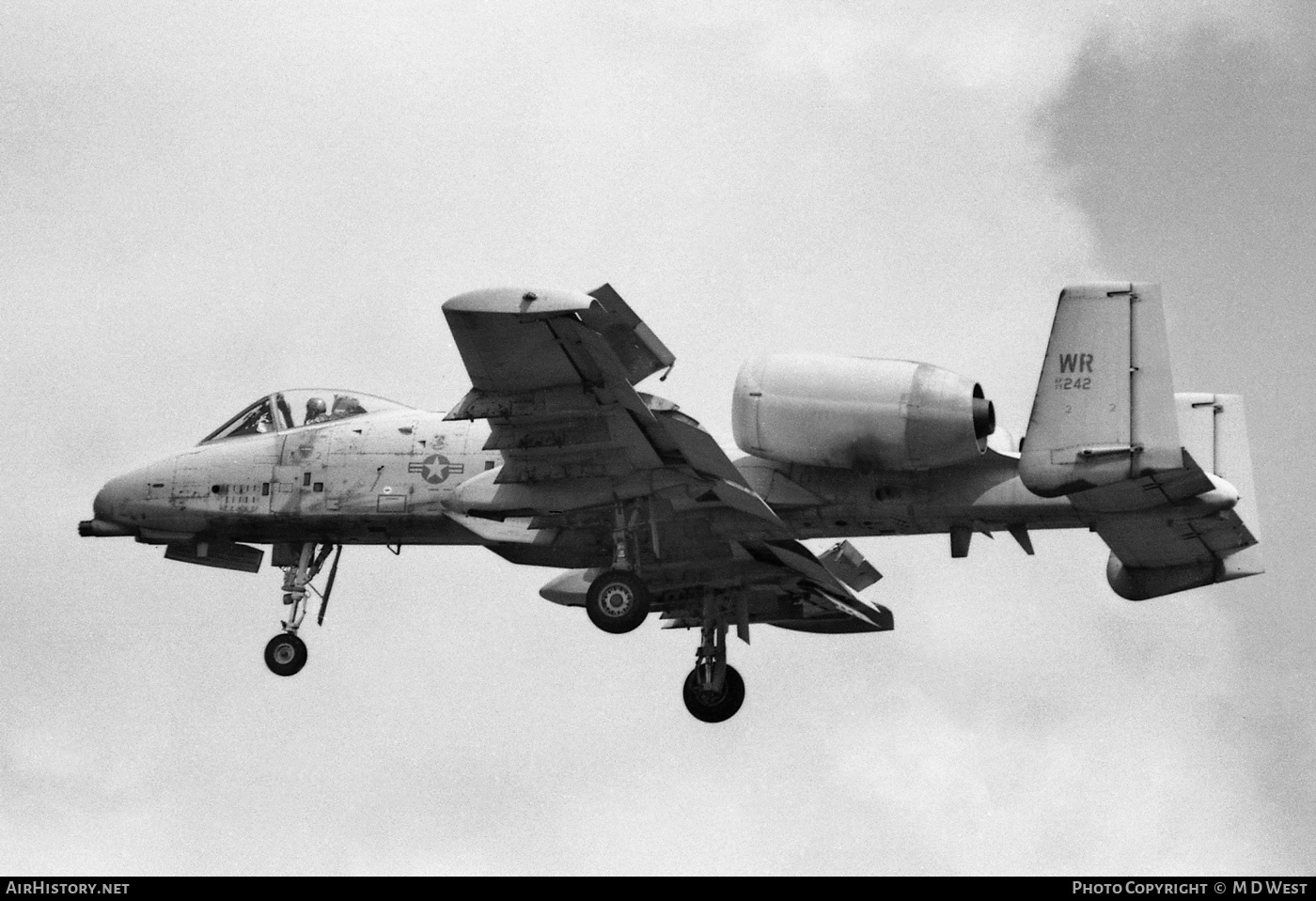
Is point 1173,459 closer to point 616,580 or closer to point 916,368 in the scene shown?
point 916,368

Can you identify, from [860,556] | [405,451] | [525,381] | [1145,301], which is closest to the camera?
[1145,301]

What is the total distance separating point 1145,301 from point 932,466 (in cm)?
362

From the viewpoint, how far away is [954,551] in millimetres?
29953

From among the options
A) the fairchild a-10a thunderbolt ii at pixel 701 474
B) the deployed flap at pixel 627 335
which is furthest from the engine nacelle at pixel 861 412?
the deployed flap at pixel 627 335

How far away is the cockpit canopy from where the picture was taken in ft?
107

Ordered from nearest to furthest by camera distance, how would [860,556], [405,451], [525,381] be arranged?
[525,381] → [405,451] → [860,556]

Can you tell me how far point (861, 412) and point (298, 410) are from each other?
357 inches

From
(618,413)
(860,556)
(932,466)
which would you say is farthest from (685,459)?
(860,556)

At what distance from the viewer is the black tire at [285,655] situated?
32969 millimetres

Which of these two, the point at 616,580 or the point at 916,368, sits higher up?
the point at 916,368

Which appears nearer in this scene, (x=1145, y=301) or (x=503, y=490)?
(x=1145, y=301)

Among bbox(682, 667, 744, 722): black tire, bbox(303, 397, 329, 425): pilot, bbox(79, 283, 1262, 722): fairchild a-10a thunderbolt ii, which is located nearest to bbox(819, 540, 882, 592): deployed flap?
bbox(79, 283, 1262, 722): fairchild a-10a thunderbolt ii

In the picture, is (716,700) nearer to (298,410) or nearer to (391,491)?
(391,491)

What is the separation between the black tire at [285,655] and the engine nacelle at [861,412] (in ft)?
27.3
